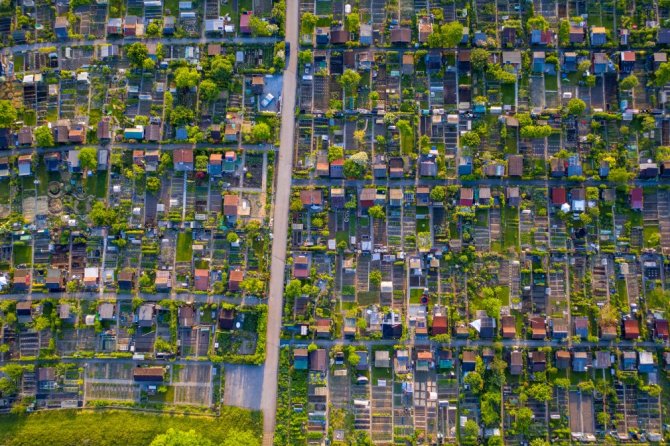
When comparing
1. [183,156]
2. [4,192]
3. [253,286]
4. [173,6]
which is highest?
[173,6]

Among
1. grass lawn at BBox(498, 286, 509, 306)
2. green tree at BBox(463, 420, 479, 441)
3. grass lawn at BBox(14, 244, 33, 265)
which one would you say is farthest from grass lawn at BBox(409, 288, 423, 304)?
grass lawn at BBox(14, 244, 33, 265)

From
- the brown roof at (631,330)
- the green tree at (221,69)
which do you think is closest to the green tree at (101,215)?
the green tree at (221,69)

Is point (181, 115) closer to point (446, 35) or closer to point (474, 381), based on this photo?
point (446, 35)

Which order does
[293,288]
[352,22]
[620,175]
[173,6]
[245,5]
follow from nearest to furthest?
[293,288]
[620,175]
[352,22]
[245,5]
[173,6]

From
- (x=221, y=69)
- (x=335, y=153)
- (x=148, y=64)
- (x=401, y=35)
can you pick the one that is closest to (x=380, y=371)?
(x=335, y=153)

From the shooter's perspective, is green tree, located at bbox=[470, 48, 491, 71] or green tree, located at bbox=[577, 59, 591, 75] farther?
green tree, located at bbox=[470, 48, 491, 71]

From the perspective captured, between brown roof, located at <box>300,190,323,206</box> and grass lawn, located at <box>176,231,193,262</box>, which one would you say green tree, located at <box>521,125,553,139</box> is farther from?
grass lawn, located at <box>176,231,193,262</box>
